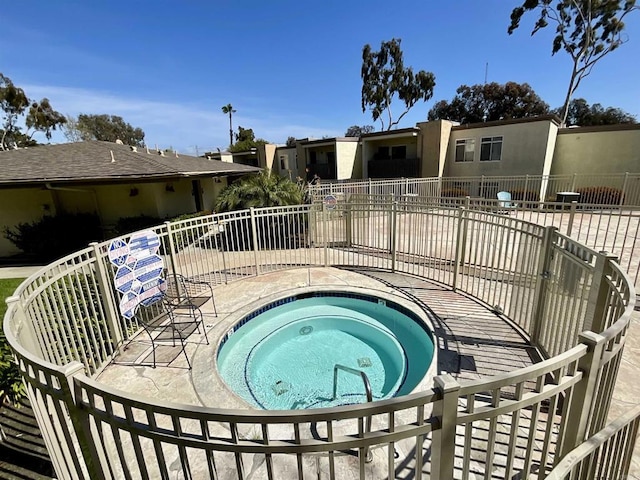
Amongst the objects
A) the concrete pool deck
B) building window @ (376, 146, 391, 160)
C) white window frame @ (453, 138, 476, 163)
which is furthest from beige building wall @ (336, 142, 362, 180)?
the concrete pool deck

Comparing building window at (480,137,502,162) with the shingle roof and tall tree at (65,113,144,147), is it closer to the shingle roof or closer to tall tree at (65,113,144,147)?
the shingle roof

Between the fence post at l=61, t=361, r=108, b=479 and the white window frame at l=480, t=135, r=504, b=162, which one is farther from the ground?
the white window frame at l=480, t=135, r=504, b=162

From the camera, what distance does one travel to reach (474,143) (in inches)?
685

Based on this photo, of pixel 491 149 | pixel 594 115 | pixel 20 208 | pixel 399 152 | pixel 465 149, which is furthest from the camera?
pixel 594 115

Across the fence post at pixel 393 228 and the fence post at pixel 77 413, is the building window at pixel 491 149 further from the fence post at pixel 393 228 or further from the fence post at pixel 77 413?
the fence post at pixel 77 413

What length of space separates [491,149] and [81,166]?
19.8m

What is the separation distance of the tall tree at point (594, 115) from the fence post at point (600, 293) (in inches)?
1565

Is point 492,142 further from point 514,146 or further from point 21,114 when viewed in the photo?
point 21,114

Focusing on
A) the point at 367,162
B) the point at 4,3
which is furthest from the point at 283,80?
the point at 4,3

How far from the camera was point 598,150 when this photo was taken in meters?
14.9

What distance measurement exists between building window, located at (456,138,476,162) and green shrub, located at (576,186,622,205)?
5739 millimetres

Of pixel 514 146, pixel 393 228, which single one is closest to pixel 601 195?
pixel 514 146

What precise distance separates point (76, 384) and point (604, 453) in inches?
130

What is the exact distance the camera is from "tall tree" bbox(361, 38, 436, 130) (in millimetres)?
31594
